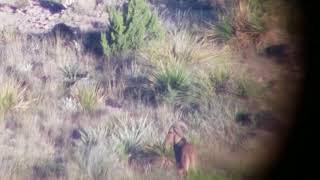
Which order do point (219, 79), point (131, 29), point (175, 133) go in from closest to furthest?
point (175, 133), point (219, 79), point (131, 29)

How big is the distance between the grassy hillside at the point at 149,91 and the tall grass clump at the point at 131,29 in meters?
0.02

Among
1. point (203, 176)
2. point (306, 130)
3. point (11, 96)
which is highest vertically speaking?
point (11, 96)

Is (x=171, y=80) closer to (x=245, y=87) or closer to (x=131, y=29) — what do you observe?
(x=245, y=87)

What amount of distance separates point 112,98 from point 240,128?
1789 mm

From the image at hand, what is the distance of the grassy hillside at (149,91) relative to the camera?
7496mm

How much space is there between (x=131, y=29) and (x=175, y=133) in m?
2.52

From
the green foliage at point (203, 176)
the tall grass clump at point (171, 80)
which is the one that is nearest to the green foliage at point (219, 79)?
the tall grass clump at point (171, 80)

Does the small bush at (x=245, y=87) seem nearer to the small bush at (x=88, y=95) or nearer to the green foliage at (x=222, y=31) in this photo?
the green foliage at (x=222, y=31)

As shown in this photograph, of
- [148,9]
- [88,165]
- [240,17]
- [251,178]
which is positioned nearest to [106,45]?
[148,9]

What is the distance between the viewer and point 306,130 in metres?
8.44

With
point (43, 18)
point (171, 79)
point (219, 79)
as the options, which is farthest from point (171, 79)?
point (43, 18)

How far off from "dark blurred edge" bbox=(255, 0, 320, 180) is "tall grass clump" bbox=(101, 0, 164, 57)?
2199 mm

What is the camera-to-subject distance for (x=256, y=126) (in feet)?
26.8

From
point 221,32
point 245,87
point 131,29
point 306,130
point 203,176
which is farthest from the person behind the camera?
point 221,32
